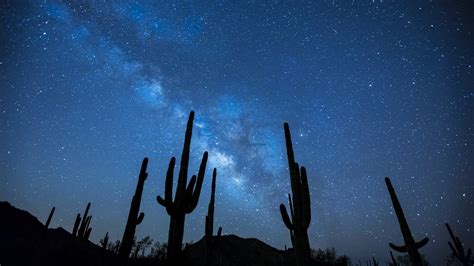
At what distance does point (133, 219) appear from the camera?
862 centimetres

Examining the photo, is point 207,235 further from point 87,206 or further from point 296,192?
point 87,206

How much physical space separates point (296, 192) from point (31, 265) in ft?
60.4

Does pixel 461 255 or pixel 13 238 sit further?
pixel 13 238

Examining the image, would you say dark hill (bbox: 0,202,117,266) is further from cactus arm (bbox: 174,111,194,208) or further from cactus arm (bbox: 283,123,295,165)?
cactus arm (bbox: 283,123,295,165)

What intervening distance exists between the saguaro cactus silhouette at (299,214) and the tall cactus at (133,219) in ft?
15.4

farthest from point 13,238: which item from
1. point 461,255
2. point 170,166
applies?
point 461,255

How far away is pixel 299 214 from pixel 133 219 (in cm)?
522

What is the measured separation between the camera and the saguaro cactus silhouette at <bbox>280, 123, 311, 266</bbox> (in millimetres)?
6723

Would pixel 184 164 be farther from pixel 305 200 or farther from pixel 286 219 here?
pixel 305 200

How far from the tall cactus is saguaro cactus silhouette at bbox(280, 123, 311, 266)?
15.4ft

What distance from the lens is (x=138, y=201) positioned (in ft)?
29.2

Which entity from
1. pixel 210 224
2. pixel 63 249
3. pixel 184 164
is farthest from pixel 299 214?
pixel 63 249

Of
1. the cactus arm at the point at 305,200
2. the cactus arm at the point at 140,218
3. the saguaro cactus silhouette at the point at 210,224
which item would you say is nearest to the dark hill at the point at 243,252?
the saguaro cactus silhouette at the point at 210,224

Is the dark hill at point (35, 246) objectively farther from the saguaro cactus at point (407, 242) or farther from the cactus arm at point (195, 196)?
the saguaro cactus at point (407, 242)
